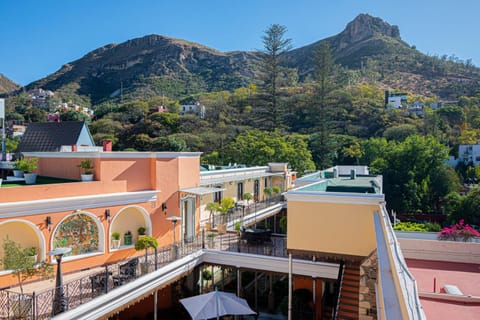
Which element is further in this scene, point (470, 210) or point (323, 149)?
point (323, 149)

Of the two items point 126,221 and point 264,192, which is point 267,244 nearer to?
point 126,221

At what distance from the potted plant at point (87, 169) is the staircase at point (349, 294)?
29.1ft

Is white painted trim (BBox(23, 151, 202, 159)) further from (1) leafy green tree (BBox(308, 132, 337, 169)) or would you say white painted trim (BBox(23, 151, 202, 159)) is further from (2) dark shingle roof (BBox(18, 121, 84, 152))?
(1) leafy green tree (BBox(308, 132, 337, 169))

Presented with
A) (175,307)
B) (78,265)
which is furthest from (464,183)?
(78,265)

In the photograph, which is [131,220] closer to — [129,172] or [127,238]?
[127,238]

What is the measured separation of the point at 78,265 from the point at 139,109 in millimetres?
52283

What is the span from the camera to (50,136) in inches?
864

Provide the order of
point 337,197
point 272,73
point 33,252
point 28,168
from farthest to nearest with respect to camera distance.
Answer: point 272,73, point 28,168, point 337,197, point 33,252

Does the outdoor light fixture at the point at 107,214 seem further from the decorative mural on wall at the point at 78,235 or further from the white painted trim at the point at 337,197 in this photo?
the white painted trim at the point at 337,197

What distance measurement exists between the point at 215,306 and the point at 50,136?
60.7 ft

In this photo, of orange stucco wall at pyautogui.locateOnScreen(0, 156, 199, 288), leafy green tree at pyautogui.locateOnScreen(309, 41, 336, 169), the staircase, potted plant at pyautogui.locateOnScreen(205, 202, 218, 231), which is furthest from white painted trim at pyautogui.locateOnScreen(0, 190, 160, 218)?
leafy green tree at pyautogui.locateOnScreen(309, 41, 336, 169)

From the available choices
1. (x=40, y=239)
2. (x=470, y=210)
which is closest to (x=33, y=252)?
(x=40, y=239)

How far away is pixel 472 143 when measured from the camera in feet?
146

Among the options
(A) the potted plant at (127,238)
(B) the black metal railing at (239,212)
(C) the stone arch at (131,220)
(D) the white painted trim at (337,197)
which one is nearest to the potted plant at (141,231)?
(C) the stone arch at (131,220)
